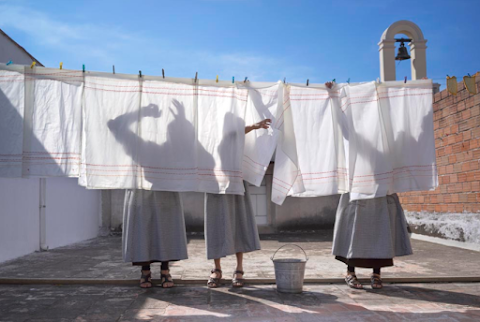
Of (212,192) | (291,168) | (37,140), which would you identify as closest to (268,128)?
(291,168)

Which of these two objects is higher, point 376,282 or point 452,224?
point 452,224

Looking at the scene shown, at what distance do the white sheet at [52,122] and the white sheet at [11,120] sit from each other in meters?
0.05

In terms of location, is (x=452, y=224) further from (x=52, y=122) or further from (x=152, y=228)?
(x=52, y=122)

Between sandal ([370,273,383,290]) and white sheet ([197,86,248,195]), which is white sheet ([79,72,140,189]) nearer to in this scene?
white sheet ([197,86,248,195])

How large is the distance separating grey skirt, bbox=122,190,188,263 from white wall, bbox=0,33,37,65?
3584 millimetres

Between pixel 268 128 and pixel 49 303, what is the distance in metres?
2.27

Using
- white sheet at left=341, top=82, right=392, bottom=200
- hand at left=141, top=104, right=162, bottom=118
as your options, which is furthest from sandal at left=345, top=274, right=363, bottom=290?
hand at left=141, top=104, right=162, bottom=118

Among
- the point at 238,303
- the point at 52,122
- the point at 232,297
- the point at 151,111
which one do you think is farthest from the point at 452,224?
the point at 52,122

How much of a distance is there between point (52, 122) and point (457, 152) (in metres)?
6.10

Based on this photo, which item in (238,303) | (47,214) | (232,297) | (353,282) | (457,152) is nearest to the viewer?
(238,303)

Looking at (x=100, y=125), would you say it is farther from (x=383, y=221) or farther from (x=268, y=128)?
(x=383, y=221)

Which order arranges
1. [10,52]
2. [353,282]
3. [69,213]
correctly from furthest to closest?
[69,213]
[10,52]
[353,282]

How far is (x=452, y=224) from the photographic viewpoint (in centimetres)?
737

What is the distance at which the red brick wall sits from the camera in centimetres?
669
